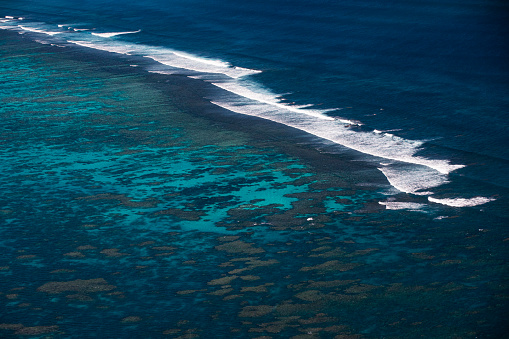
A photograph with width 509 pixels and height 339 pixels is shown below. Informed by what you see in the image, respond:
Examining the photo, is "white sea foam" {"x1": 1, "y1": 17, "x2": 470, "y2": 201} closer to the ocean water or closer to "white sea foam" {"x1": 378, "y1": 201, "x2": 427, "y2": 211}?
the ocean water

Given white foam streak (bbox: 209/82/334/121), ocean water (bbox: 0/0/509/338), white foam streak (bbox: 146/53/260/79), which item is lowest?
ocean water (bbox: 0/0/509/338)

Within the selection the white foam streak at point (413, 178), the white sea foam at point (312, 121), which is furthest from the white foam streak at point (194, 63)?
the white foam streak at point (413, 178)

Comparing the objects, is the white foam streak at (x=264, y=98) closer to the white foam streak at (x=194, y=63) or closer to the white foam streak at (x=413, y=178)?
the white foam streak at (x=194, y=63)

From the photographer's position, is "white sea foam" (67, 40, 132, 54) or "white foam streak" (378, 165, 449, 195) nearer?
"white foam streak" (378, 165, 449, 195)

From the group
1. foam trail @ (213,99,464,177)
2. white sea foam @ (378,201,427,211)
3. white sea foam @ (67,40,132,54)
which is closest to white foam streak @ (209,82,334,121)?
foam trail @ (213,99,464,177)

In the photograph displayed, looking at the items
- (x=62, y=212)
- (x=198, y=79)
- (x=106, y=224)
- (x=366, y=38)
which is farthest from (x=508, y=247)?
(x=366, y=38)
